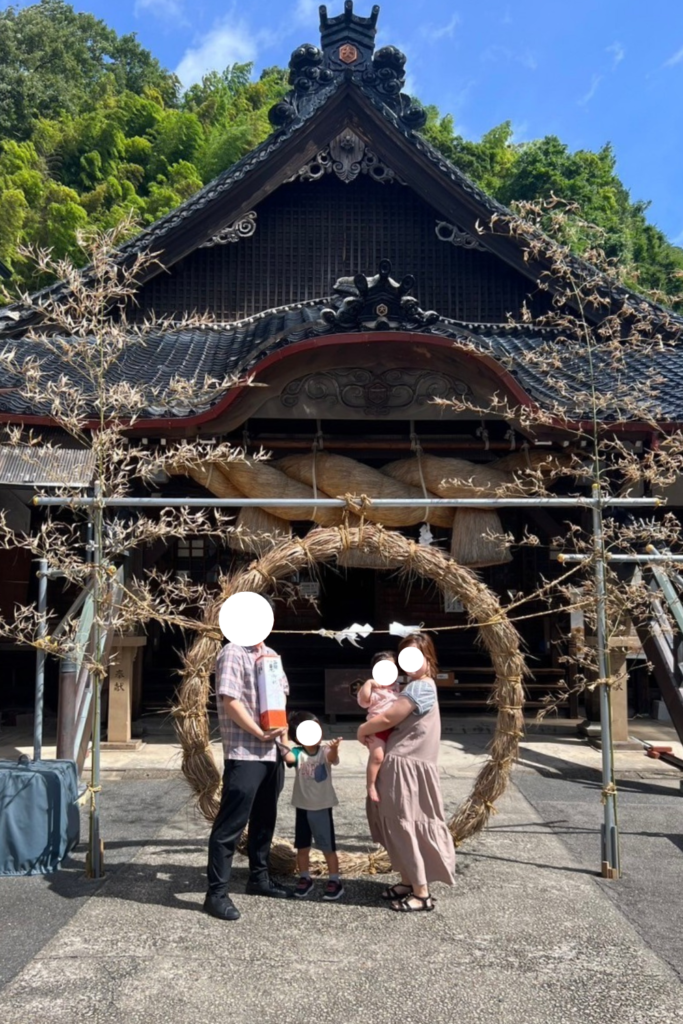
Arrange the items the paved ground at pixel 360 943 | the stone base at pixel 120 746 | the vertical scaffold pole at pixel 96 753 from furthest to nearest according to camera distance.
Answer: the stone base at pixel 120 746 < the vertical scaffold pole at pixel 96 753 < the paved ground at pixel 360 943

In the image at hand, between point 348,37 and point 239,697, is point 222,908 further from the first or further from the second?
point 348,37

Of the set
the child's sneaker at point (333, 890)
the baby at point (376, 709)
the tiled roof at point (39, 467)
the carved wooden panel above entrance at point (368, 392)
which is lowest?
the child's sneaker at point (333, 890)

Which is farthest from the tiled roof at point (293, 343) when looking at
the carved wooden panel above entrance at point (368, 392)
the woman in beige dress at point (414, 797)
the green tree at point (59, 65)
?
the green tree at point (59, 65)

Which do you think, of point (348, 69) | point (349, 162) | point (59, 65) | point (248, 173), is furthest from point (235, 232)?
point (59, 65)

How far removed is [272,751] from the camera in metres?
4.93

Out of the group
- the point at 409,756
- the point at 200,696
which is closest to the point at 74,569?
the point at 200,696

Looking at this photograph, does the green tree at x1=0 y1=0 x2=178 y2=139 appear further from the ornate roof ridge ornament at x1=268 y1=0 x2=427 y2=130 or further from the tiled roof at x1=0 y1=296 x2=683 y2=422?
the tiled roof at x1=0 y1=296 x2=683 y2=422

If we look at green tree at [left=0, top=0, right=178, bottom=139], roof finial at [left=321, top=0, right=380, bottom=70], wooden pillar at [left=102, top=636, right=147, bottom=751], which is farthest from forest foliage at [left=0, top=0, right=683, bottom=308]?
wooden pillar at [left=102, top=636, right=147, bottom=751]

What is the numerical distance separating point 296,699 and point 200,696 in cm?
604

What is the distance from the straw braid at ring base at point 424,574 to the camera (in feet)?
17.8

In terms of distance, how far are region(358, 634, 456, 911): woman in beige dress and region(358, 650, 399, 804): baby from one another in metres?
0.06

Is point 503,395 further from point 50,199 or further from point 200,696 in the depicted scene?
A: point 50,199

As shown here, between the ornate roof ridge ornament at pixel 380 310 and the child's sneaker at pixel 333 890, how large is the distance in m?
5.16

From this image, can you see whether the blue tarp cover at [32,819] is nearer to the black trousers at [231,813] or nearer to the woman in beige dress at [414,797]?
the black trousers at [231,813]
